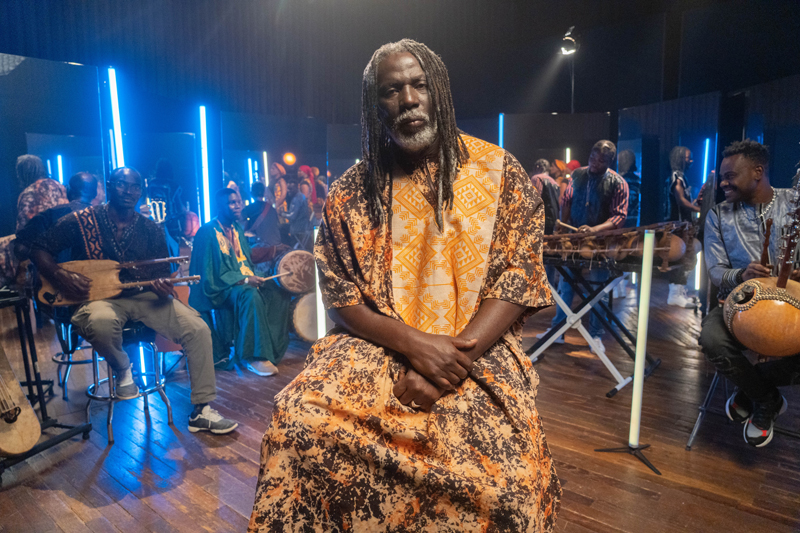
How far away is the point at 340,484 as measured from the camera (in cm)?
126

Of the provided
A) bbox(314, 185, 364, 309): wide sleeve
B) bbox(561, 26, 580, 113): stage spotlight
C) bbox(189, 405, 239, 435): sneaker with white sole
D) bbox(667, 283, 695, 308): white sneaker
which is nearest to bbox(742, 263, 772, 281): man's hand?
bbox(314, 185, 364, 309): wide sleeve

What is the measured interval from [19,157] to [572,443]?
18.4 feet

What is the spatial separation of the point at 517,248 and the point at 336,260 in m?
0.60

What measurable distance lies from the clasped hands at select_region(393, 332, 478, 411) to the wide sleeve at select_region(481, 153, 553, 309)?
0.75 ft

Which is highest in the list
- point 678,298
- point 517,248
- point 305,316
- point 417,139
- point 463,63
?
point 463,63

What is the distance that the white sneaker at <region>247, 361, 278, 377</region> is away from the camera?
4.29m

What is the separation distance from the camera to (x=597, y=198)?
14.9ft

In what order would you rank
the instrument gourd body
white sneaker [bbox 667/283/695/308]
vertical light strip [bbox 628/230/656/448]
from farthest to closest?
white sneaker [bbox 667/283/695/308] → vertical light strip [bbox 628/230/656/448] → the instrument gourd body

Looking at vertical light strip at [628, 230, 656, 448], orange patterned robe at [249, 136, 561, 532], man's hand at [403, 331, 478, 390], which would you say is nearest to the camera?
orange patterned robe at [249, 136, 561, 532]

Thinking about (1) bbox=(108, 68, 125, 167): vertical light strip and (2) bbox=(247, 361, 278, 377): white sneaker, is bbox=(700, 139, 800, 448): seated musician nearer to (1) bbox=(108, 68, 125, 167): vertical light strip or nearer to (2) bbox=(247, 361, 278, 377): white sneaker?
(2) bbox=(247, 361, 278, 377): white sneaker

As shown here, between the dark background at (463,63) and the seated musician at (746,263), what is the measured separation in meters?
3.62

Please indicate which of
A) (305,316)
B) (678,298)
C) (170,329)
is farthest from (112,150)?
(678,298)

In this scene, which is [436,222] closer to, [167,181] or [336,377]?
[336,377]

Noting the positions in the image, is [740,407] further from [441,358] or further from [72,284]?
[72,284]
